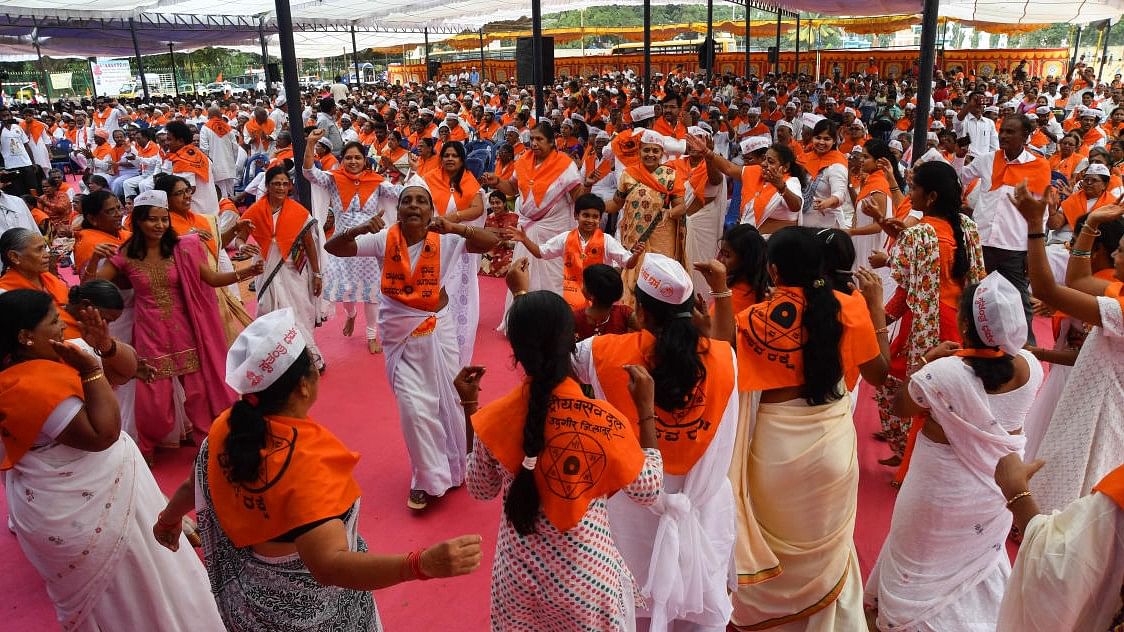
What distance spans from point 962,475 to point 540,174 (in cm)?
429

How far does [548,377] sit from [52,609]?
2583 mm

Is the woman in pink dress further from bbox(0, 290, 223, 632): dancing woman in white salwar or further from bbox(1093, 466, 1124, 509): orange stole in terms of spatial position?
bbox(1093, 466, 1124, 509): orange stole

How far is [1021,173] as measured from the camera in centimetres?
567

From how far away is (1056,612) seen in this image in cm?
158

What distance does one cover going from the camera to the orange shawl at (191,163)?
864 centimetres

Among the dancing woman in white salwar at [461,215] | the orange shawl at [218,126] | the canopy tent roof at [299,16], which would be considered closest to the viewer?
the dancing woman in white salwar at [461,215]

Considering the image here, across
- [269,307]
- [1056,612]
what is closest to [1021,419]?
[1056,612]

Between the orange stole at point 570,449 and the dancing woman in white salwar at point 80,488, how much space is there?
1.27 m

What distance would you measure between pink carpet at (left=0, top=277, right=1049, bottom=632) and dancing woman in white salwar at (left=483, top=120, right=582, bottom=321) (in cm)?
81

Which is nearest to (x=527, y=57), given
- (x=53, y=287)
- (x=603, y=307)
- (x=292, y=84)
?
(x=292, y=84)

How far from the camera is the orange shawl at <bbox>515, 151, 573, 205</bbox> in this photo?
6082 mm

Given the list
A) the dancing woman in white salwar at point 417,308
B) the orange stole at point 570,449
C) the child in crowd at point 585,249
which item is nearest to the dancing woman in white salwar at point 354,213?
the child in crowd at point 585,249

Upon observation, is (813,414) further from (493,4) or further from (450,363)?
(493,4)

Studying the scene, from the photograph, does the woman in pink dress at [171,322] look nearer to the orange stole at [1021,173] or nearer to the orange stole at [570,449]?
the orange stole at [570,449]
